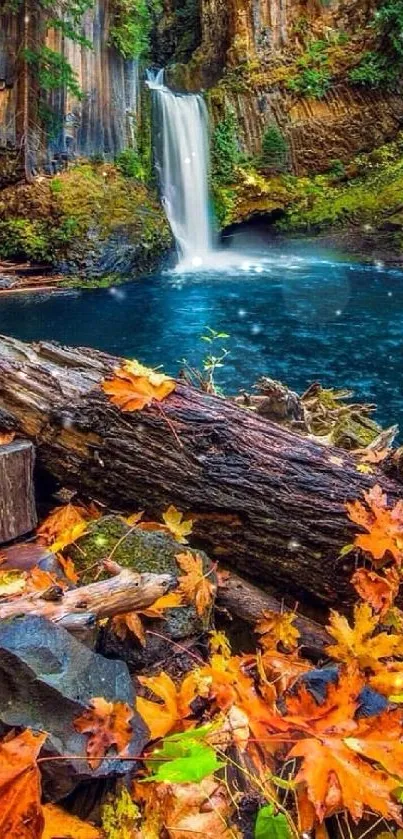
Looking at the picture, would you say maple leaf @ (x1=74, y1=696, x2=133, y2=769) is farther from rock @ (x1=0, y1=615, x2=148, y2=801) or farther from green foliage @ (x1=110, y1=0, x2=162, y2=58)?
green foliage @ (x1=110, y1=0, x2=162, y2=58)

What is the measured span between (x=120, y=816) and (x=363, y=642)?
838 mm

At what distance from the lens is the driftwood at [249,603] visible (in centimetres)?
201

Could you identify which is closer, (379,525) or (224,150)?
(379,525)

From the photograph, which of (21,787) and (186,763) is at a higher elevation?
(186,763)

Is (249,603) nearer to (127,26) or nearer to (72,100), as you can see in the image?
(72,100)

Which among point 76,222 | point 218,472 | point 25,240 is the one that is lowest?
point 218,472

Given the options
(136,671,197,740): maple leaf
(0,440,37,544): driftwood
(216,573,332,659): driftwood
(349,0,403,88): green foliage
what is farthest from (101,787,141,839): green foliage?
(349,0,403,88): green foliage

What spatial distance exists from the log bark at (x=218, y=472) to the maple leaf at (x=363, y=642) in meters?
0.23

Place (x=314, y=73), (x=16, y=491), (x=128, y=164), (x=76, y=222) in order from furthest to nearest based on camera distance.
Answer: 1. (x=314, y=73)
2. (x=128, y=164)
3. (x=76, y=222)
4. (x=16, y=491)

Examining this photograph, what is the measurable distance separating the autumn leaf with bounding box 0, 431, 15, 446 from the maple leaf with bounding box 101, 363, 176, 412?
0.50 m

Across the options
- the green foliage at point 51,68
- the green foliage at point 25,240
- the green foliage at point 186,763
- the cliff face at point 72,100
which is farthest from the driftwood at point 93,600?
the green foliage at point 51,68

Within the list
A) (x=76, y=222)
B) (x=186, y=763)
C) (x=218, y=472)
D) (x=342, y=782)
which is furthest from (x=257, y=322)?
(x=186, y=763)

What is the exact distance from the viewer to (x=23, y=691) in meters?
1.27

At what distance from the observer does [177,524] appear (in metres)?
2.14
